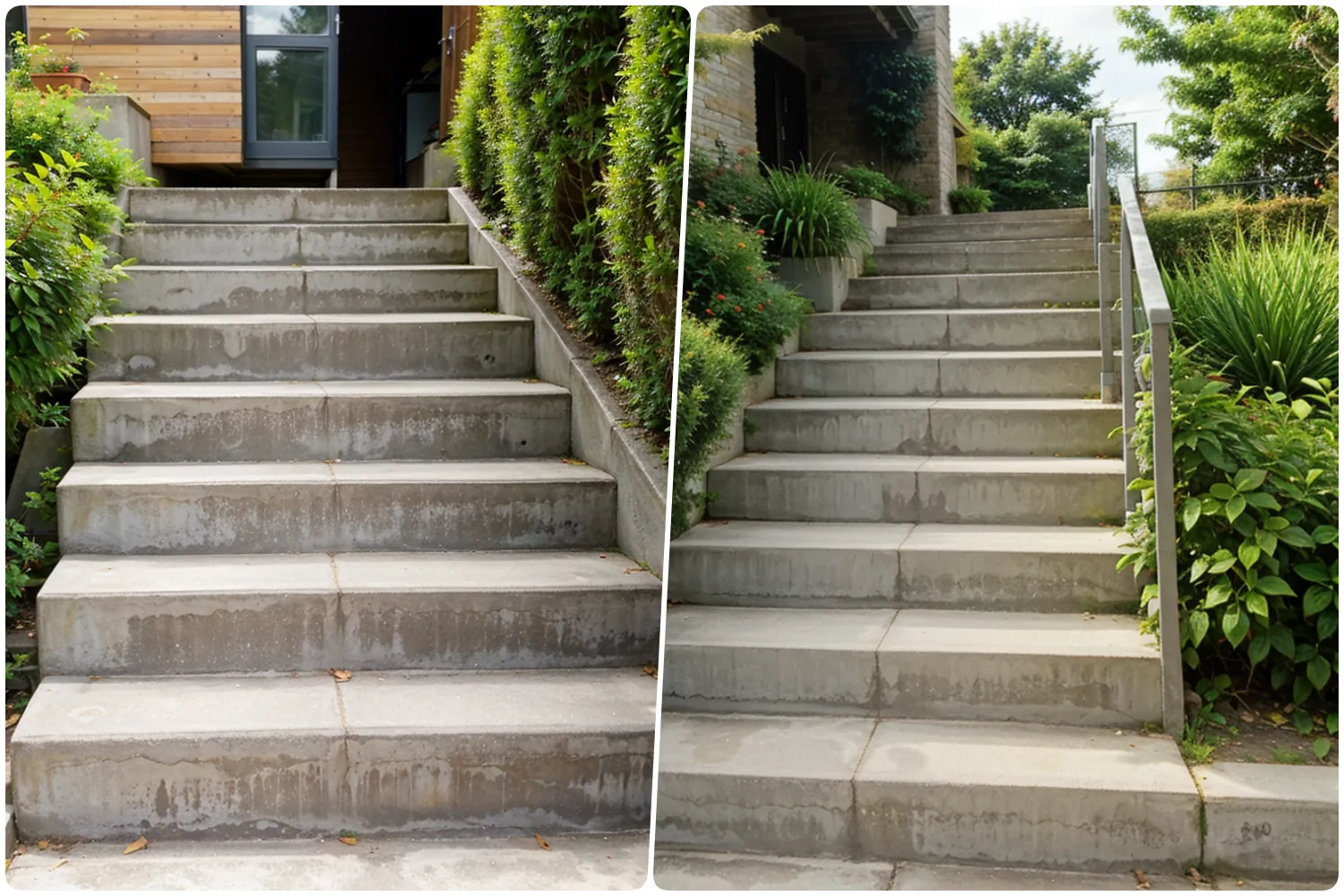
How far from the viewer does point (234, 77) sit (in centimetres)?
828

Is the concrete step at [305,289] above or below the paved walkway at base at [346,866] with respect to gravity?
above

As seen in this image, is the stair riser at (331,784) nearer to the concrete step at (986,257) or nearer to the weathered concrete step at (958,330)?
the weathered concrete step at (958,330)

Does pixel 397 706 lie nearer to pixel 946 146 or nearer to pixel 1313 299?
pixel 1313 299

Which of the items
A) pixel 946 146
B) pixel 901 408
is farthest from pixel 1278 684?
pixel 946 146

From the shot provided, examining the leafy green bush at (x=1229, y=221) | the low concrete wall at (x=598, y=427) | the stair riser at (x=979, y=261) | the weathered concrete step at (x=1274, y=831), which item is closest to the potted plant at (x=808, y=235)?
the stair riser at (x=979, y=261)

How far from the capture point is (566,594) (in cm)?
319

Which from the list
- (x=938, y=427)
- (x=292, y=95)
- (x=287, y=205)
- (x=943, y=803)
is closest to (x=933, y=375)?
(x=938, y=427)

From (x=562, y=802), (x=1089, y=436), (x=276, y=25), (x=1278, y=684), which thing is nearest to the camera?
(x=562, y=802)

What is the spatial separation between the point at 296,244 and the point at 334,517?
2.39 m

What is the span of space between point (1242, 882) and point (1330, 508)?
43.1 inches

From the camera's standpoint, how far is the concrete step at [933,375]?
15.6 ft

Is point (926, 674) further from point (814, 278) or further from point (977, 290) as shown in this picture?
point (977, 290)

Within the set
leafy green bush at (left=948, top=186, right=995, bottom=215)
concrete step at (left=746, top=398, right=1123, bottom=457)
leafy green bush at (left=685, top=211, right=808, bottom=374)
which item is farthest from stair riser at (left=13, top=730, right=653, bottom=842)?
leafy green bush at (left=948, top=186, right=995, bottom=215)

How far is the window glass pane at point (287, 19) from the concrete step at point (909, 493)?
6.53 metres
